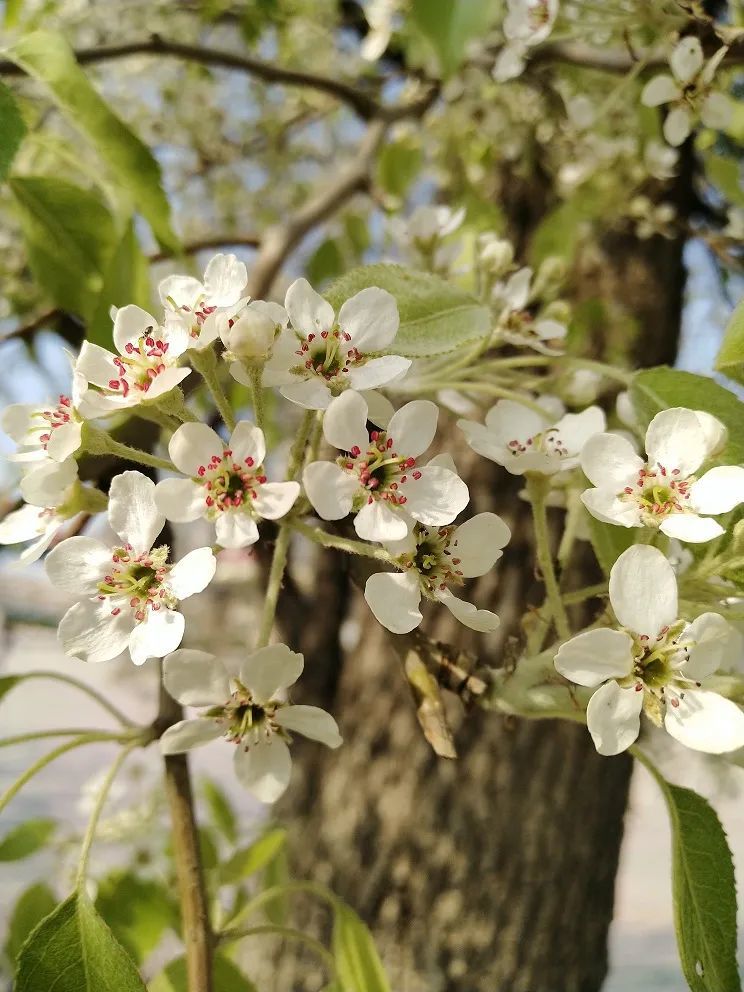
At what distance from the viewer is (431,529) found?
1.59ft

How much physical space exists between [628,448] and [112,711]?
504mm

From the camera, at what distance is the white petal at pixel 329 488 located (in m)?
0.43

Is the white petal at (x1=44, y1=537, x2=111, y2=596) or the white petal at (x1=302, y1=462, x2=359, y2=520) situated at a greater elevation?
the white petal at (x1=302, y1=462, x2=359, y2=520)

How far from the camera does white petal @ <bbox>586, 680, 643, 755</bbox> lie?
424mm

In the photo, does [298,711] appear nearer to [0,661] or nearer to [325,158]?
[325,158]

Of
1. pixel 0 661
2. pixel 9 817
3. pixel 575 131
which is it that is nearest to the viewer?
pixel 575 131

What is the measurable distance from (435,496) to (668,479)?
0.13 m

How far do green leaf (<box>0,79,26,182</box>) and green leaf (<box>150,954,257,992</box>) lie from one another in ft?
1.95

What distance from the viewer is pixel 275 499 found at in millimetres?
439

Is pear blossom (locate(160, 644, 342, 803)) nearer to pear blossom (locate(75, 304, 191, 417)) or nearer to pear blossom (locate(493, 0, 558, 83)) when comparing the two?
pear blossom (locate(75, 304, 191, 417))

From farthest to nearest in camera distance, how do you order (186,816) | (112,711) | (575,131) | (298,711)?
(575,131), (112,711), (186,816), (298,711)

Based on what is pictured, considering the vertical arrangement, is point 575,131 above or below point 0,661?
above

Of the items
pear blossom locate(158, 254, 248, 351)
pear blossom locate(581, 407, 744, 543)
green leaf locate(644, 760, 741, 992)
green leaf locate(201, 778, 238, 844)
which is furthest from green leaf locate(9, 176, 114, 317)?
green leaf locate(201, 778, 238, 844)

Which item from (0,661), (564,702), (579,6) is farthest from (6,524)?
(0,661)
